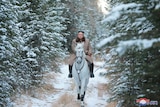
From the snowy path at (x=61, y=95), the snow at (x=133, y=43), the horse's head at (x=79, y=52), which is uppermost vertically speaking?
the horse's head at (x=79, y=52)

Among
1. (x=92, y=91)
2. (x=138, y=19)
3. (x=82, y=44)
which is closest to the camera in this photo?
(x=138, y=19)

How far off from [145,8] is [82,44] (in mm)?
5556

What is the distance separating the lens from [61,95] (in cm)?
A: 1199

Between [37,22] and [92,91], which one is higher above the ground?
[37,22]

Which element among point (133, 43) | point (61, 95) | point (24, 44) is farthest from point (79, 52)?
point (133, 43)

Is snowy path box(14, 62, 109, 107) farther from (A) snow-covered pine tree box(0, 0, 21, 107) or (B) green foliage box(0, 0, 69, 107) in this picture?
(A) snow-covered pine tree box(0, 0, 21, 107)

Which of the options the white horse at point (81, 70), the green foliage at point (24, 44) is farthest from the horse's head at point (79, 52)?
the green foliage at point (24, 44)

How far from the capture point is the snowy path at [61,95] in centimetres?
1054

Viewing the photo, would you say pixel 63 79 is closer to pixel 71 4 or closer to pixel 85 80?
pixel 85 80

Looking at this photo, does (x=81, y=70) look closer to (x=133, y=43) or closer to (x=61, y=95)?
(x=61, y=95)

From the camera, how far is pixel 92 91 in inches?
512

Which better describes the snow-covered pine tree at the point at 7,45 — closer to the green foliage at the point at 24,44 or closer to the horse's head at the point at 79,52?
the green foliage at the point at 24,44

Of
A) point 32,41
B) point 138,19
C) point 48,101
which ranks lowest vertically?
point 48,101

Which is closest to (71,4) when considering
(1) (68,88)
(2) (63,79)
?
(2) (63,79)
